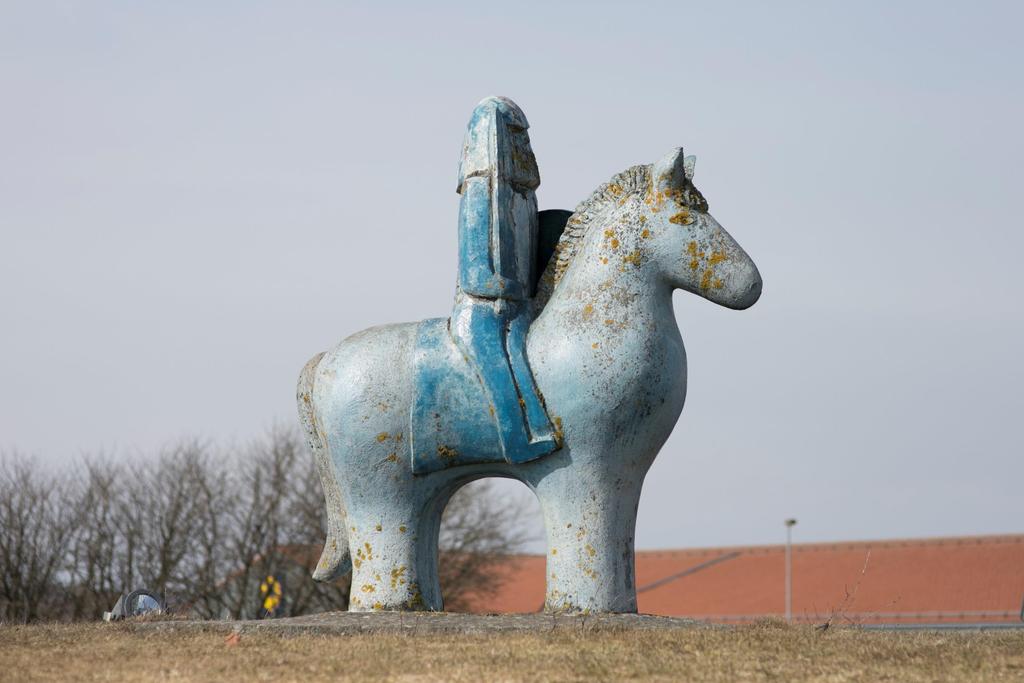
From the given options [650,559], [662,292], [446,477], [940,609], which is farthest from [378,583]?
[650,559]

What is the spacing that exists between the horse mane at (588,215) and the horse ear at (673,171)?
13 cm

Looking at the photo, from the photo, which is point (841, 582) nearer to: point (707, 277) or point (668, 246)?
point (707, 277)

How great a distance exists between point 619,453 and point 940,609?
1180 inches

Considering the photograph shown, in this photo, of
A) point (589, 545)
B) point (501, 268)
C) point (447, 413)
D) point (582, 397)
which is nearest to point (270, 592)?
point (447, 413)

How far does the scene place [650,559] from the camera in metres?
49.4

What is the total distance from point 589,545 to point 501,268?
2.21m

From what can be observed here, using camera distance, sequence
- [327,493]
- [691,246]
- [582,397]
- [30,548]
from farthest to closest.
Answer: [30,548] → [327,493] → [691,246] → [582,397]

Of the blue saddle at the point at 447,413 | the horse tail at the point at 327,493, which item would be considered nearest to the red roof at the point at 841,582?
the horse tail at the point at 327,493

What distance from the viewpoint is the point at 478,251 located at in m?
11.1

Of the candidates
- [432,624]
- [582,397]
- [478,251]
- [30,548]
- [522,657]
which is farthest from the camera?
[30,548]

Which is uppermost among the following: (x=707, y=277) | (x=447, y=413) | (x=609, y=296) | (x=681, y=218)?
(x=681, y=218)

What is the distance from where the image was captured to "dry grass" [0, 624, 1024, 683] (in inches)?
333

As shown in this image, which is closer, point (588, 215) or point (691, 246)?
point (691, 246)

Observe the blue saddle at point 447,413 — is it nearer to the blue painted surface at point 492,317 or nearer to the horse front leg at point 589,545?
the blue painted surface at point 492,317
